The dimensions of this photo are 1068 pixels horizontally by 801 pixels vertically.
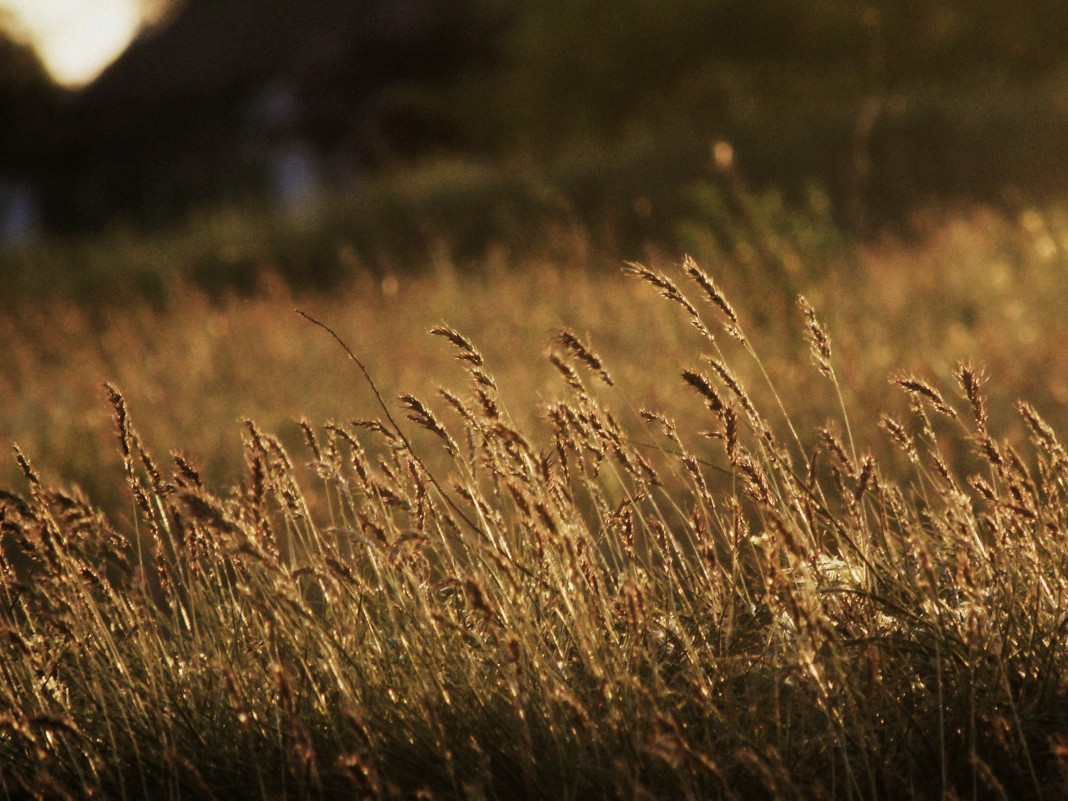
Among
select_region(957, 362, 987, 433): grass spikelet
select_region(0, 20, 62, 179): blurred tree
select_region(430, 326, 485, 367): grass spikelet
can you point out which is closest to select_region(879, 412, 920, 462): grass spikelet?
select_region(957, 362, 987, 433): grass spikelet

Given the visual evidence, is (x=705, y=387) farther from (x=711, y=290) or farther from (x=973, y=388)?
(x=973, y=388)

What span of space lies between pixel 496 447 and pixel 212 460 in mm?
3906

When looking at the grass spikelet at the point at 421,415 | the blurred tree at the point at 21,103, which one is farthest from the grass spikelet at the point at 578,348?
the blurred tree at the point at 21,103

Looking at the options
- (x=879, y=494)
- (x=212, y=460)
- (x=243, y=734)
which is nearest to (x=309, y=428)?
(x=243, y=734)

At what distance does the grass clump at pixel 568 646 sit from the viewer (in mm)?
2068

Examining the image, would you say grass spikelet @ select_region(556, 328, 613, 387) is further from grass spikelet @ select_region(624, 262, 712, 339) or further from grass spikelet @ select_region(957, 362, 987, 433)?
grass spikelet @ select_region(957, 362, 987, 433)

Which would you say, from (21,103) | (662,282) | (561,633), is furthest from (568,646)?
(21,103)

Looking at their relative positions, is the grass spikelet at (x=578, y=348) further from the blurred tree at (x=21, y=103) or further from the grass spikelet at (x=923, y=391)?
the blurred tree at (x=21, y=103)

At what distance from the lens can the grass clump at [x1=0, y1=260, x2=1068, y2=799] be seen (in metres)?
2.07

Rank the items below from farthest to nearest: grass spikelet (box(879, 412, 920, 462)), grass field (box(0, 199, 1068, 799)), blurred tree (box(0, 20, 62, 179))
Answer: blurred tree (box(0, 20, 62, 179)), grass spikelet (box(879, 412, 920, 462)), grass field (box(0, 199, 1068, 799))

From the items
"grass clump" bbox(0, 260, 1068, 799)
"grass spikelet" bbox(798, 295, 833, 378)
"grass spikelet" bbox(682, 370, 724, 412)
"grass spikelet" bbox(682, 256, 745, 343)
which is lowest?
"grass clump" bbox(0, 260, 1068, 799)

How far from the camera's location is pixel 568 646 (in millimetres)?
2312

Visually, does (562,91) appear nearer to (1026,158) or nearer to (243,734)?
(1026,158)

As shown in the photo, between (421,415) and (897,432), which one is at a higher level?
→ (421,415)
